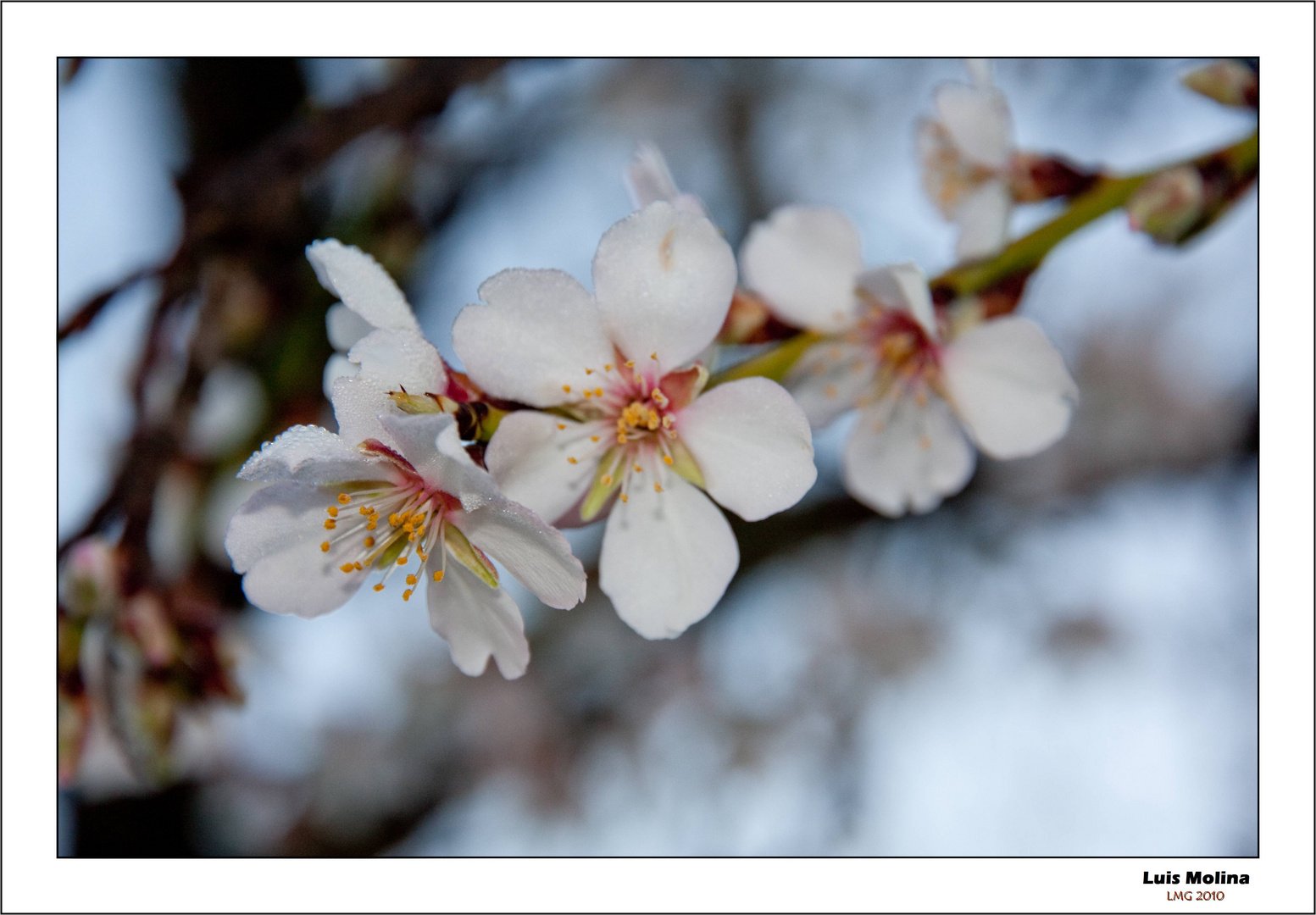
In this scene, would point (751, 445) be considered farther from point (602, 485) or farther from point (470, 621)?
point (470, 621)

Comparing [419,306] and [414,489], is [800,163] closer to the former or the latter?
[419,306]

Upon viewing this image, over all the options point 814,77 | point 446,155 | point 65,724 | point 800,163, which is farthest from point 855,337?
point 800,163

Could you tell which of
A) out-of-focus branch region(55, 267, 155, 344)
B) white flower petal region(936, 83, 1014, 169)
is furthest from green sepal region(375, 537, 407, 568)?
white flower petal region(936, 83, 1014, 169)

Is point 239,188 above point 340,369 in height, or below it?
above

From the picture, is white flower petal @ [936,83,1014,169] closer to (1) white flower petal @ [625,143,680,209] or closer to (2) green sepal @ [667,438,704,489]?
(1) white flower petal @ [625,143,680,209]

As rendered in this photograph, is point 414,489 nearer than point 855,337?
Yes

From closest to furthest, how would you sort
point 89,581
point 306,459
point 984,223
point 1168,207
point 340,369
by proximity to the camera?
1. point 306,459
2. point 340,369
3. point 1168,207
4. point 984,223
5. point 89,581

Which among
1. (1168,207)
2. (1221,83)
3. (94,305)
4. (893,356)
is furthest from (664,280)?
(94,305)
